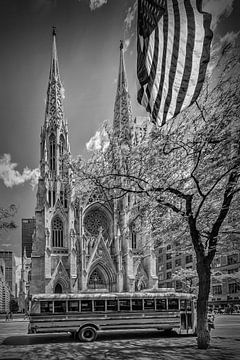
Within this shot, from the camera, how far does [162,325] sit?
14609 mm

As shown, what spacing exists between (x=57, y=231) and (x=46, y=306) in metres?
30.9

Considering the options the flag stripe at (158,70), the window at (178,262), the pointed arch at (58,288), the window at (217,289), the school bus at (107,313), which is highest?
the flag stripe at (158,70)

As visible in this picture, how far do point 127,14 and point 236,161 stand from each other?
17.1 feet

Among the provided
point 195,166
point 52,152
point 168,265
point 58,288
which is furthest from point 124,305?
point 168,265

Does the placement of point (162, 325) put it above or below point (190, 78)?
below

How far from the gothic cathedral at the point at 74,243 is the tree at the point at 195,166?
28721mm

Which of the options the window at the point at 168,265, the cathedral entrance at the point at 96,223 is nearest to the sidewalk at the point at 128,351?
the cathedral entrance at the point at 96,223

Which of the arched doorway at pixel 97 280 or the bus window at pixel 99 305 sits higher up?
the bus window at pixel 99 305

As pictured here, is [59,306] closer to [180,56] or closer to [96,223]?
[180,56]

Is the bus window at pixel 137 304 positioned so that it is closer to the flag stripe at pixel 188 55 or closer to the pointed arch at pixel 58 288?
the flag stripe at pixel 188 55

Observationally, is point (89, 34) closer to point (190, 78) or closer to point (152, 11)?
point (152, 11)

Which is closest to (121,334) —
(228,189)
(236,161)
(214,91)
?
(228,189)

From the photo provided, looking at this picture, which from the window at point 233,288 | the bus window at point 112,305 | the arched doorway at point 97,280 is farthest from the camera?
the window at point 233,288

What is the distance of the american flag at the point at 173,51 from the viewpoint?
8.86m
